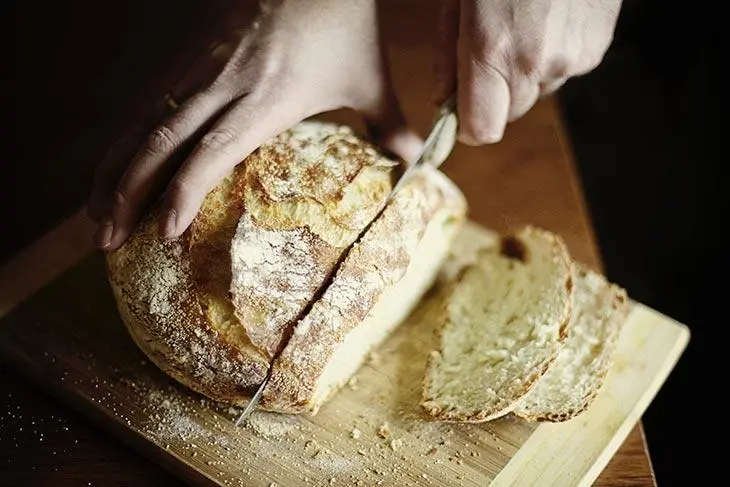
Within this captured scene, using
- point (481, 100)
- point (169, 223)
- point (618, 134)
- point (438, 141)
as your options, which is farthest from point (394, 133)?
point (618, 134)

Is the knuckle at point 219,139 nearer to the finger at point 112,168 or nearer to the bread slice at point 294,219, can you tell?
the bread slice at point 294,219

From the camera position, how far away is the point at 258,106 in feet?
5.79

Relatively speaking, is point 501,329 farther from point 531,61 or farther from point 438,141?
point 531,61

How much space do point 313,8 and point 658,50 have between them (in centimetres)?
210

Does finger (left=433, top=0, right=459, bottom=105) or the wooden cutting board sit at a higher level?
finger (left=433, top=0, right=459, bottom=105)

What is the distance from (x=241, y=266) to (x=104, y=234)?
333 mm

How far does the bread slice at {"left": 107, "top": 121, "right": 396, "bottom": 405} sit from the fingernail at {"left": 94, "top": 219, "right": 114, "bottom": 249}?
1.3 inches

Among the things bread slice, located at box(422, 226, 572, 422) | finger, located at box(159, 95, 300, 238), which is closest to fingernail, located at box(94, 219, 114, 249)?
finger, located at box(159, 95, 300, 238)

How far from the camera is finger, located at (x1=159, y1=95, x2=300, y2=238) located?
1.67 meters

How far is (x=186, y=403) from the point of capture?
1.77 metres

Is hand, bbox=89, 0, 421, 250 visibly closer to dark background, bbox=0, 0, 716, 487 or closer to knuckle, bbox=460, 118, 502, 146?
knuckle, bbox=460, 118, 502, 146

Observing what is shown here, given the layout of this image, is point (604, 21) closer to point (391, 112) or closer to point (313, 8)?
point (391, 112)

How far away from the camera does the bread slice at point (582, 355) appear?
177 cm

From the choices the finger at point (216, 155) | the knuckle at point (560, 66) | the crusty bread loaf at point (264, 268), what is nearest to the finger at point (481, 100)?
the knuckle at point (560, 66)
